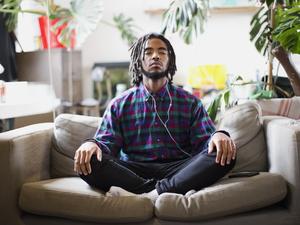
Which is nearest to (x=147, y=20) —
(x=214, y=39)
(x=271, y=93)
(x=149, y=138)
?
(x=214, y=39)

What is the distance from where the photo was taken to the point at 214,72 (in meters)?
4.66

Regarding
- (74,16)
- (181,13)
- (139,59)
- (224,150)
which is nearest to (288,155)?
(224,150)

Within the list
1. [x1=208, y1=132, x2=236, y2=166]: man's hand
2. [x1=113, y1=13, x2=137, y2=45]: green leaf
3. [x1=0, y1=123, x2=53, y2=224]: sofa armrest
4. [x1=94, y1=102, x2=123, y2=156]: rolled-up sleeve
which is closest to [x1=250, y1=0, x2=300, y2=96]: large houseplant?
[x1=208, y1=132, x2=236, y2=166]: man's hand

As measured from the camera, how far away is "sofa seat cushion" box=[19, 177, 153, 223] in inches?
60.9

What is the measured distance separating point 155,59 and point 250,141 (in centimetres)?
60

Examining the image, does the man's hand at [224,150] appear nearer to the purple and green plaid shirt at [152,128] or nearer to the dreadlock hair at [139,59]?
the purple and green plaid shirt at [152,128]

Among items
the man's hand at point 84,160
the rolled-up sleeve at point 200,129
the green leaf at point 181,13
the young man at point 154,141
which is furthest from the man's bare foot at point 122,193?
the green leaf at point 181,13

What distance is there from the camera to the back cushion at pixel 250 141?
185 centimetres

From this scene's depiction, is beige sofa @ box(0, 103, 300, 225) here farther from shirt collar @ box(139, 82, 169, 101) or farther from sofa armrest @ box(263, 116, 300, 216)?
shirt collar @ box(139, 82, 169, 101)

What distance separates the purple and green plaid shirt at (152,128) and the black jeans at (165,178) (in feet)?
0.45

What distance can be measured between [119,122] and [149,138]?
164 mm

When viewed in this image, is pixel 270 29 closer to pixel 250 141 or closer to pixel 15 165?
pixel 250 141

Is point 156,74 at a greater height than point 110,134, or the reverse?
→ point 156,74

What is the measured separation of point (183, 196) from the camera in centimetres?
160
